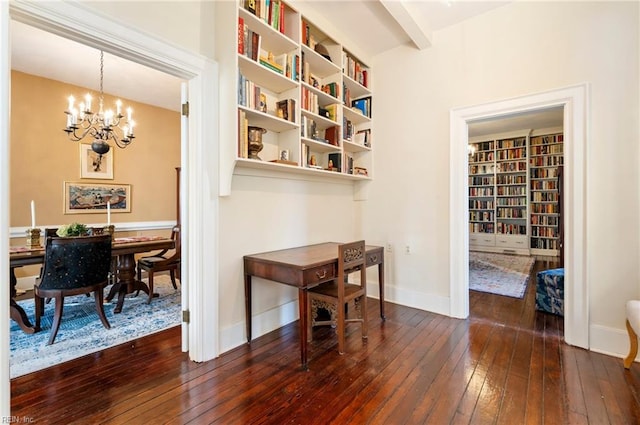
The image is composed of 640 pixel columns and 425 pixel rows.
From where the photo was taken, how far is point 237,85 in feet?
6.60

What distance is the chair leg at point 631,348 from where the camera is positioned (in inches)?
75.3

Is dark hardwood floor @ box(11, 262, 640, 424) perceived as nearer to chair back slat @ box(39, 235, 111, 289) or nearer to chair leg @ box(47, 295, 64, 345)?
chair leg @ box(47, 295, 64, 345)

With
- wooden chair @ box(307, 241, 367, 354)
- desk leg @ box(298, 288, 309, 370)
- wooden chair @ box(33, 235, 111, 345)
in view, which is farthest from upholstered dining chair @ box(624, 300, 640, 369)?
wooden chair @ box(33, 235, 111, 345)

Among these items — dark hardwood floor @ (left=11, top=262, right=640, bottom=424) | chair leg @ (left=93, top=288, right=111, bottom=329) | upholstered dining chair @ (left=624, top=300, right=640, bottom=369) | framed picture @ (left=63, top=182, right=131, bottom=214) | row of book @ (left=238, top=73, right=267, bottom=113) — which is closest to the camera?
dark hardwood floor @ (left=11, top=262, right=640, bottom=424)

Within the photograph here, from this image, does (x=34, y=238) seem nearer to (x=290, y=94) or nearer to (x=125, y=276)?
(x=125, y=276)

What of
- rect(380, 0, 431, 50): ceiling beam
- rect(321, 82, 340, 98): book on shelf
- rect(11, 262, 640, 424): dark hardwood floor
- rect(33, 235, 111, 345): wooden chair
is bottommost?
rect(11, 262, 640, 424): dark hardwood floor

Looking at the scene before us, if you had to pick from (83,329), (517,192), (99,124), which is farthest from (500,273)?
(99,124)

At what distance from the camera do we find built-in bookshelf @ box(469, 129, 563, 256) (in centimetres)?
604

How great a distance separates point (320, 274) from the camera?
2.13 m

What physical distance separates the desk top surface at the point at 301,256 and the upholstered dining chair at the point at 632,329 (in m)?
1.78

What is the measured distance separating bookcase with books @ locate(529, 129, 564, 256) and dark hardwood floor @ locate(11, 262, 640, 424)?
15.2 feet

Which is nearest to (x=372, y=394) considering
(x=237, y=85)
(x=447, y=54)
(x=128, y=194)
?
(x=237, y=85)

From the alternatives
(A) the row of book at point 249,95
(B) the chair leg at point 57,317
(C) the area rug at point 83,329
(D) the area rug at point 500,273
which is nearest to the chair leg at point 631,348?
(D) the area rug at point 500,273

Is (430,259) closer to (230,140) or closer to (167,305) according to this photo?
(230,140)
